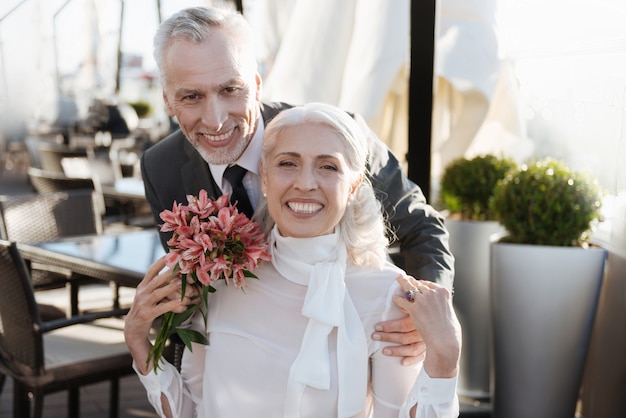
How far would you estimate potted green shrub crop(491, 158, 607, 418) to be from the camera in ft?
9.30

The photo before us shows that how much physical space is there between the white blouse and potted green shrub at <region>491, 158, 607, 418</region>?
1278mm

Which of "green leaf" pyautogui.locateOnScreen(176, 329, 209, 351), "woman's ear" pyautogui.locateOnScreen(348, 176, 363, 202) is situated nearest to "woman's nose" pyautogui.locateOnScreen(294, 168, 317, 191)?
"woman's ear" pyautogui.locateOnScreen(348, 176, 363, 202)

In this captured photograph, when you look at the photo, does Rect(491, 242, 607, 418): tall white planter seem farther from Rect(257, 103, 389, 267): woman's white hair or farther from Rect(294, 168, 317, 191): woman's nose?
Rect(294, 168, 317, 191): woman's nose

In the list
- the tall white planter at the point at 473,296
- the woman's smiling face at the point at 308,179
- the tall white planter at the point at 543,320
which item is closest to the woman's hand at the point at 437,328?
the woman's smiling face at the point at 308,179

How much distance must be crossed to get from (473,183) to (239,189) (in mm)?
1754

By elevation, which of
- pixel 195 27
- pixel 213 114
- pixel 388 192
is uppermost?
pixel 195 27

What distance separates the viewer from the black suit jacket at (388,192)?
206cm

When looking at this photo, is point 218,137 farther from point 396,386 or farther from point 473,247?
point 473,247

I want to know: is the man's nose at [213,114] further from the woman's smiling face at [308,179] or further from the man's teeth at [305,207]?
the man's teeth at [305,207]

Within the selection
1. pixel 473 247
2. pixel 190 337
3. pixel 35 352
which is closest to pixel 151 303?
pixel 190 337

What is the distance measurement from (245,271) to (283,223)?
152 mm

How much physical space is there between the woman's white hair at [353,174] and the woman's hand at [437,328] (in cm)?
19

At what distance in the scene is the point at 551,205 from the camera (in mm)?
2895

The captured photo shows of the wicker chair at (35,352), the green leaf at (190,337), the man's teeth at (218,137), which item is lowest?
the wicker chair at (35,352)
